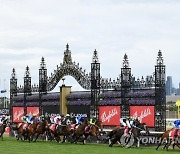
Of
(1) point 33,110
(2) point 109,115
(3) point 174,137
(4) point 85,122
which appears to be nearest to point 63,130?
(4) point 85,122

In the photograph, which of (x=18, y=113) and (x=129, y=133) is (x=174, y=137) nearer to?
(x=129, y=133)

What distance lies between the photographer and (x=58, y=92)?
108 ft

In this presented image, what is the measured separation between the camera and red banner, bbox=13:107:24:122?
36.0m

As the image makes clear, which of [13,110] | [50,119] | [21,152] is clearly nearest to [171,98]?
[13,110]

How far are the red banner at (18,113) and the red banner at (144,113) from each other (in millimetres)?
10759

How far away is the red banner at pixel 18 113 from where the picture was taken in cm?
3596

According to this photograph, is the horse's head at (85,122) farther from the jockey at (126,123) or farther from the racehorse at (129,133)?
the jockey at (126,123)

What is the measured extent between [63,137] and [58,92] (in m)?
4.07

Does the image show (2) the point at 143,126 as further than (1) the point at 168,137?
Yes

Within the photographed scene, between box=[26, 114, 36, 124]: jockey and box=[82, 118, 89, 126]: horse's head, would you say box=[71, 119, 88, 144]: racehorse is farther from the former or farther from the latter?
box=[26, 114, 36, 124]: jockey

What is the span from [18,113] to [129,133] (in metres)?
12.3

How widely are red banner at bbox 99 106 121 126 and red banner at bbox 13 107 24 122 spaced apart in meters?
8.31

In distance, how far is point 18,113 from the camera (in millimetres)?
36281

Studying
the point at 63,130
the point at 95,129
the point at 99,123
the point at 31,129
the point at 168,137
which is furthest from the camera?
the point at 31,129
